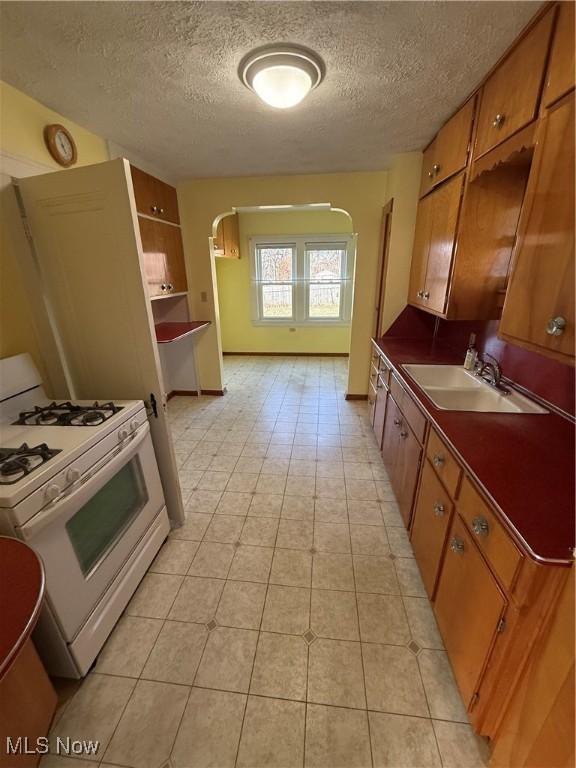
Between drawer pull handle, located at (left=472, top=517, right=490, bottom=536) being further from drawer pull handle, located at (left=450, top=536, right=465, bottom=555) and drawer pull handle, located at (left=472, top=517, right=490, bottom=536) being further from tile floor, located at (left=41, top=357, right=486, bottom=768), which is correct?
tile floor, located at (left=41, top=357, right=486, bottom=768)

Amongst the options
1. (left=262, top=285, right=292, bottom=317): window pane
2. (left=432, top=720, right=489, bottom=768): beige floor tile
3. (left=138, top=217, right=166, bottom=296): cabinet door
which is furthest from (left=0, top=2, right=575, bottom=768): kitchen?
(left=262, top=285, right=292, bottom=317): window pane

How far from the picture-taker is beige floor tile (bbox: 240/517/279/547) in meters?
1.84

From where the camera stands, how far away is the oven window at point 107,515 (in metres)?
1.21

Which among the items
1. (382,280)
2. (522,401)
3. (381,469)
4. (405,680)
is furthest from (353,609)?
(382,280)

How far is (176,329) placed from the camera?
3297 mm

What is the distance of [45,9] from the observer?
3.53 feet

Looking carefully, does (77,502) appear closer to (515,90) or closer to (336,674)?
(336,674)

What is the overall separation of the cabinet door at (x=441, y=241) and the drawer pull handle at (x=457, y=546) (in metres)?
1.39

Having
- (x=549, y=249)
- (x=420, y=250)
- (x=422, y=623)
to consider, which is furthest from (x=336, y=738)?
(x=420, y=250)

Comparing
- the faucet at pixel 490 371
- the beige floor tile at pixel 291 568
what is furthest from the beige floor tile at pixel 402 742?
the faucet at pixel 490 371

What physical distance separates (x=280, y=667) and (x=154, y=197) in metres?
3.51

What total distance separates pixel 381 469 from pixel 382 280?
1852 mm

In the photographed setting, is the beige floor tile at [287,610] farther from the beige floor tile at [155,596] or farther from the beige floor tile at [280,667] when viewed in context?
the beige floor tile at [155,596]

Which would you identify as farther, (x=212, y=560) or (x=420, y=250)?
(x=420, y=250)
